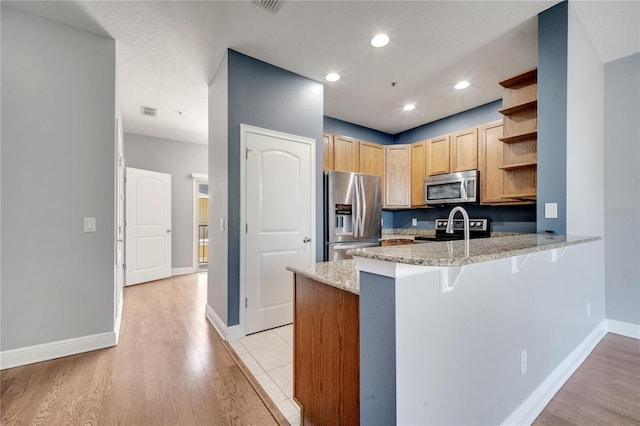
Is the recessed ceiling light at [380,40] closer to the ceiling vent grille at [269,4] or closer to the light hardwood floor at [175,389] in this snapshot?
the ceiling vent grille at [269,4]

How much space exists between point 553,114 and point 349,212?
84.8 inches

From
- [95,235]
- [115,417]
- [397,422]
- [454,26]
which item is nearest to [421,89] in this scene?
[454,26]

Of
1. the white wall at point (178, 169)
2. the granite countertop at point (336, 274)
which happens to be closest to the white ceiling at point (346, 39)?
the white wall at point (178, 169)

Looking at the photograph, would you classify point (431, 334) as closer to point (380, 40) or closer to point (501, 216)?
point (380, 40)

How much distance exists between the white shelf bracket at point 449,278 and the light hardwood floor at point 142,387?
4.05 feet

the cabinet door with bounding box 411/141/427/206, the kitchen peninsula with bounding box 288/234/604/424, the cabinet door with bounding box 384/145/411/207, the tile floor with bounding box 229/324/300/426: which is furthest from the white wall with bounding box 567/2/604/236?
the tile floor with bounding box 229/324/300/426

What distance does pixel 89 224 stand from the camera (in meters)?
2.47

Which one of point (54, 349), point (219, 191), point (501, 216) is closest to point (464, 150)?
point (501, 216)

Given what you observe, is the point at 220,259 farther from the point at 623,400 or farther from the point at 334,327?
the point at 623,400

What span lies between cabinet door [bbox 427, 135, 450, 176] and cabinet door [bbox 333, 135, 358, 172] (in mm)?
1172

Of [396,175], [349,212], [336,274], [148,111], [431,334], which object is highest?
[148,111]

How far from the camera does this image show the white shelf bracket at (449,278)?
1.09 metres

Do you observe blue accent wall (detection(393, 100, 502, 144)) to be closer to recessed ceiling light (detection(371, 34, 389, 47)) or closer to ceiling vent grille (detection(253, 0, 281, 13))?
recessed ceiling light (detection(371, 34, 389, 47))

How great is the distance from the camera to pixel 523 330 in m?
1.58
